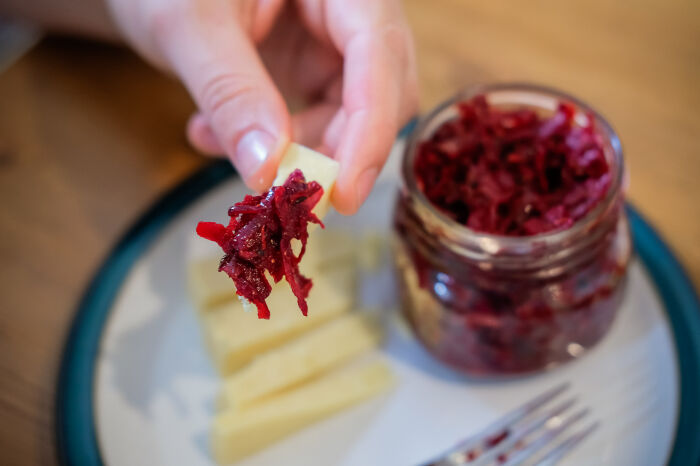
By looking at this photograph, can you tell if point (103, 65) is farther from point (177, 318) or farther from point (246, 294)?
point (246, 294)

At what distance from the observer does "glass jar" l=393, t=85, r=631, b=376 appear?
50.4 inches

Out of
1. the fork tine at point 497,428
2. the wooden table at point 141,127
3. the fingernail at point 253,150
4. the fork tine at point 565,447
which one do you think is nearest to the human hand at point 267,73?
the fingernail at point 253,150

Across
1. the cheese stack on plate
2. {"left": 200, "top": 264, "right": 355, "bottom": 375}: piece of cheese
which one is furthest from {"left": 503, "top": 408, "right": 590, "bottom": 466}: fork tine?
{"left": 200, "top": 264, "right": 355, "bottom": 375}: piece of cheese

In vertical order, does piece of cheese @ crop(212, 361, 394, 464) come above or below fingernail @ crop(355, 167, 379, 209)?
below

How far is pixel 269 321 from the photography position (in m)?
1.59

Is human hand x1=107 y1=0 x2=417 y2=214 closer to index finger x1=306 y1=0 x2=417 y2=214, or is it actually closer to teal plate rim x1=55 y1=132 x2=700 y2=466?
index finger x1=306 y1=0 x2=417 y2=214

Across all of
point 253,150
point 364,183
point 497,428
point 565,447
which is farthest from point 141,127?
point 565,447

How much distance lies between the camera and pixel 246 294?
102cm

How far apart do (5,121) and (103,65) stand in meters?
0.40

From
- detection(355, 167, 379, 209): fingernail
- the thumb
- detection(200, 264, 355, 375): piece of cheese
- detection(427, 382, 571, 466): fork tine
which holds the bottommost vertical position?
detection(427, 382, 571, 466): fork tine

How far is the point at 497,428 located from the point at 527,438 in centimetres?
7

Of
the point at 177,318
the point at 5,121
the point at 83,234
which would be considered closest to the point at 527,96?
the point at 177,318

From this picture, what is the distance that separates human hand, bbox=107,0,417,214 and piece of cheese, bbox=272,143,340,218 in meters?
0.05

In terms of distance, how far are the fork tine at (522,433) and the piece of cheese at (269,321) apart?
0.53m
